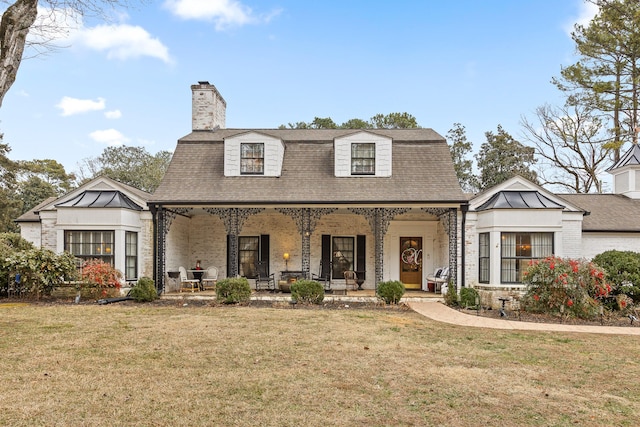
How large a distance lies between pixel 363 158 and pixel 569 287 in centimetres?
720

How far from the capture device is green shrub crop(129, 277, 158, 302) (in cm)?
1293

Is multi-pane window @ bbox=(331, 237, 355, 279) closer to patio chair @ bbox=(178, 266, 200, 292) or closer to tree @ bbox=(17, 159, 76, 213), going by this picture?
patio chair @ bbox=(178, 266, 200, 292)

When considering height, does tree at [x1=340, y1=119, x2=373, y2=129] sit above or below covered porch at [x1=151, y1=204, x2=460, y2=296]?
above

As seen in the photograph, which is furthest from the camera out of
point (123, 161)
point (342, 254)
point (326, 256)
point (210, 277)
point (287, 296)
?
point (123, 161)

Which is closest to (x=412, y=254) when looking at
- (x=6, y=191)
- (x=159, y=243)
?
(x=159, y=243)

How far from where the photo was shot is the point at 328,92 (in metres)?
23.8

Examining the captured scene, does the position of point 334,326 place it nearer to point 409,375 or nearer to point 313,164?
point 409,375

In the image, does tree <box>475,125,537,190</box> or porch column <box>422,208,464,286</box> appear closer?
porch column <box>422,208,464,286</box>

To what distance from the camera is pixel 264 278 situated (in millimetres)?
16109

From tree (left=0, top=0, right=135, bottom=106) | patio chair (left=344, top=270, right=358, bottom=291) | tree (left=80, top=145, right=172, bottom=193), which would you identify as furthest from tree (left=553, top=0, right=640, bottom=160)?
tree (left=80, top=145, right=172, bottom=193)

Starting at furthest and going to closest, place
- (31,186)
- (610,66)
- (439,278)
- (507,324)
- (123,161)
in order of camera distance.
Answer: (123,161), (31,186), (610,66), (439,278), (507,324)

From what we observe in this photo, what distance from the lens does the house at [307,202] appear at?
1424 cm

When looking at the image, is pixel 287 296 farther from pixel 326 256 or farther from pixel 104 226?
pixel 104 226

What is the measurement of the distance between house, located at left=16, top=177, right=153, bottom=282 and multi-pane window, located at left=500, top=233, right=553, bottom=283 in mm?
10630
